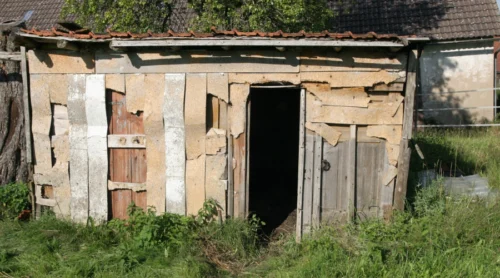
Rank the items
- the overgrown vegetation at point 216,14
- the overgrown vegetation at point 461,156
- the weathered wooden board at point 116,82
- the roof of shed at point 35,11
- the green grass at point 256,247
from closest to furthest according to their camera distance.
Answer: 1. the green grass at point 256,247
2. the weathered wooden board at point 116,82
3. the overgrown vegetation at point 461,156
4. the overgrown vegetation at point 216,14
5. the roof of shed at point 35,11

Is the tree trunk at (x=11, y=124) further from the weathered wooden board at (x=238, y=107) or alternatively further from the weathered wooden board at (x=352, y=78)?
the weathered wooden board at (x=352, y=78)

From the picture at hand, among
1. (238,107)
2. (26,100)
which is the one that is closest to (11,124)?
(26,100)

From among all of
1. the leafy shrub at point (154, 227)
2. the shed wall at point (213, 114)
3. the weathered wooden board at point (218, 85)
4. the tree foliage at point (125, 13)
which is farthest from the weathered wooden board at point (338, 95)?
the tree foliage at point (125, 13)

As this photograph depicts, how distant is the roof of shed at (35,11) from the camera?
57.2 feet

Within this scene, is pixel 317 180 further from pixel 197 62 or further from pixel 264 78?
pixel 197 62

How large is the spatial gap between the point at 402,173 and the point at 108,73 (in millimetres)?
4150

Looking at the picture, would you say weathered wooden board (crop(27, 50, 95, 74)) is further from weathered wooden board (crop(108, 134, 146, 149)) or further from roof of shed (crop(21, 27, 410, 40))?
weathered wooden board (crop(108, 134, 146, 149))

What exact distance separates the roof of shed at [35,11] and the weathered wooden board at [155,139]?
12.8 meters

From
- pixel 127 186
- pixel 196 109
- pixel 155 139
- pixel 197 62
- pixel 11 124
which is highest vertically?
pixel 197 62

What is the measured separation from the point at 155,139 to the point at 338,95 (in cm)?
252

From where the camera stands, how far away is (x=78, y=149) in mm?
6551

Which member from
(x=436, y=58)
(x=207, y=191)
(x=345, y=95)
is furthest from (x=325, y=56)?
(x=436, y=58)

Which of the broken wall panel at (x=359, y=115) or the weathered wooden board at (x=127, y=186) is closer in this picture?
the broken wall panel at (x=359, y=115)

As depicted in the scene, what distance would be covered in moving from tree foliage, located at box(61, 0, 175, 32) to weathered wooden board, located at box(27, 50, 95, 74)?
4108 mm
